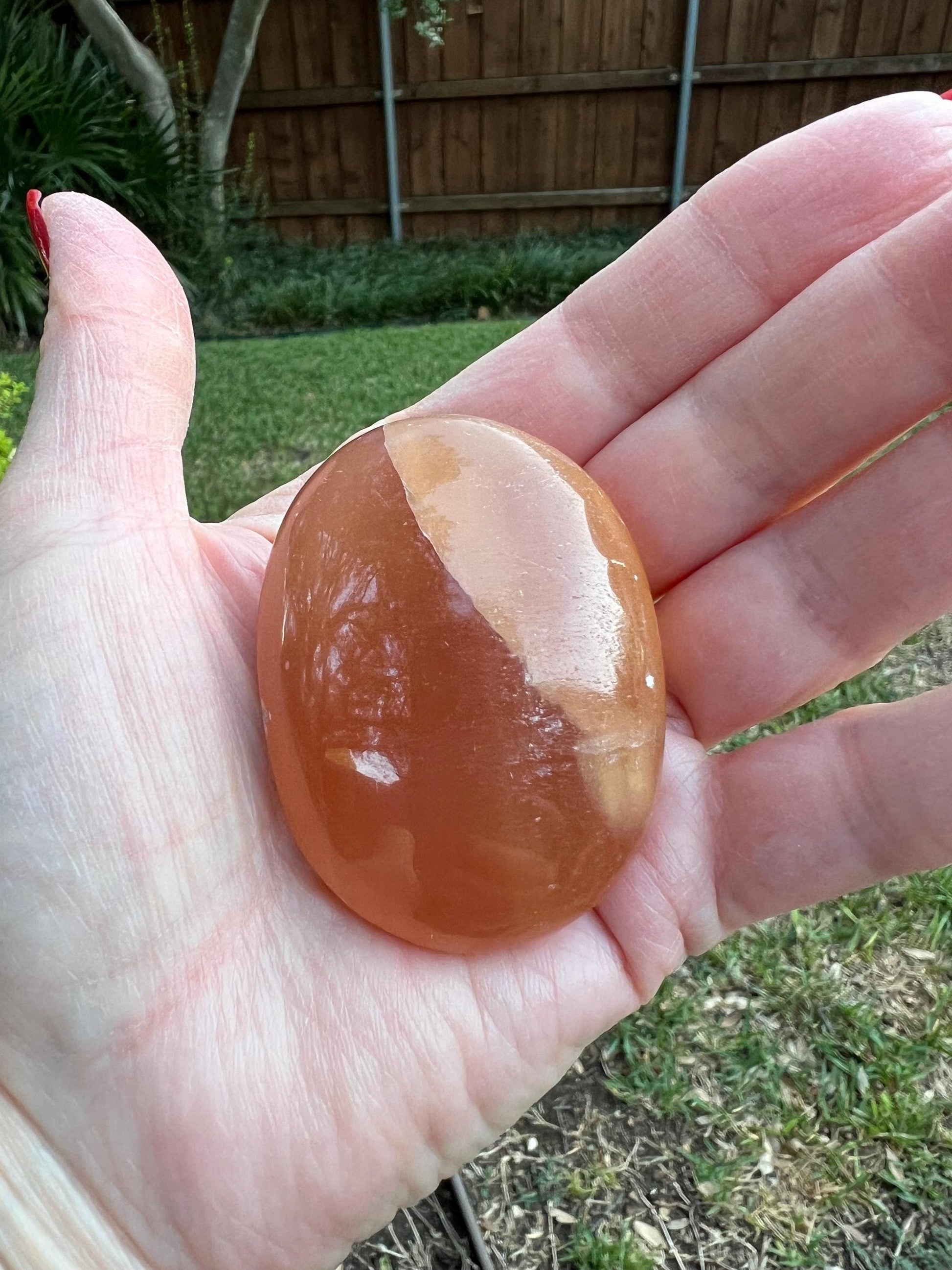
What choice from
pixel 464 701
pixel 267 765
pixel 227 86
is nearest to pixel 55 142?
pixel 227 86

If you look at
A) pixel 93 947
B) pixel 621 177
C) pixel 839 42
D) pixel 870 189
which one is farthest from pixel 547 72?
pixel 93 947

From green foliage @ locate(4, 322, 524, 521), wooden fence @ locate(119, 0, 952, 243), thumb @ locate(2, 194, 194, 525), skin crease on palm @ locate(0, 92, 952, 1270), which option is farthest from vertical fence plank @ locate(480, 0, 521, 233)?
thumb @ locate(2, 194, 194, 525)

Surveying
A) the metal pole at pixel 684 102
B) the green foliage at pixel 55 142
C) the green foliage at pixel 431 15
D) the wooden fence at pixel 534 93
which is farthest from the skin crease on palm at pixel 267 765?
the wooden fence at pixel 534 93

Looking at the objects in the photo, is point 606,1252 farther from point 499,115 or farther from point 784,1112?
point 499,115

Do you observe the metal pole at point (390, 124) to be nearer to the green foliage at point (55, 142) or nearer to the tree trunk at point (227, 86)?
the tree trunk at point (227, 86)

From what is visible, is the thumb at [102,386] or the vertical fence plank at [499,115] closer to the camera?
the thumb at [102,386]

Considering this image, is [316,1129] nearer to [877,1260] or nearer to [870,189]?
[877,1260]
